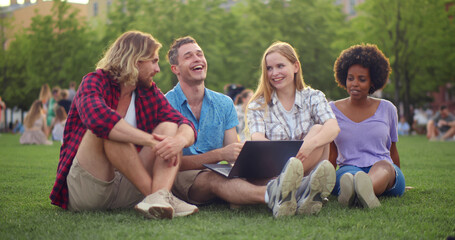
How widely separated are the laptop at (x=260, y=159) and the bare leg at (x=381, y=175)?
96 cm

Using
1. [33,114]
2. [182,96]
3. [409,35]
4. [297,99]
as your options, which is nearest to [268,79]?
[297,99]

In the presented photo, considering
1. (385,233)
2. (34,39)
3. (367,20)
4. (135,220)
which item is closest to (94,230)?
(135,220)

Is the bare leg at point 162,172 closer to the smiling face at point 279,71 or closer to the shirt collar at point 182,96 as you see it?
the shirt collar at point 182,96

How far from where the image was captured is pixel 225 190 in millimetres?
4352

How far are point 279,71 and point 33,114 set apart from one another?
50.6ft

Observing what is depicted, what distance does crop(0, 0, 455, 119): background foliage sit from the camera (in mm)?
33000

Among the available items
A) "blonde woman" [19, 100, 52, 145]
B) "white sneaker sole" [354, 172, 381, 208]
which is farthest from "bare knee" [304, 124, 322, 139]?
"blonde woman" [19, 100, 52, 145]

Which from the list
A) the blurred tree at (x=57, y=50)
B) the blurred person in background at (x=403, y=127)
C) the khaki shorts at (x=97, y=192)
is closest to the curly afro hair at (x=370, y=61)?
the khaki shorts at (x=97, y=192)

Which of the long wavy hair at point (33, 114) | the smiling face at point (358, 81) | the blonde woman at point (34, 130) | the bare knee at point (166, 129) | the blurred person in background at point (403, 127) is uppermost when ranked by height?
the smiling face at point (358, 81)

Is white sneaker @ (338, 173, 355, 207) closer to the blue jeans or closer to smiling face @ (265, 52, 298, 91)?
the blue jeans

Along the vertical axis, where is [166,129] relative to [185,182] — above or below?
above

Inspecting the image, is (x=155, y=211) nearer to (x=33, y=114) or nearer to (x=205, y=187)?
(x=205, y=187)

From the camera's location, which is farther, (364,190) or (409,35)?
(409,35)

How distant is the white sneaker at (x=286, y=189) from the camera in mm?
3758
